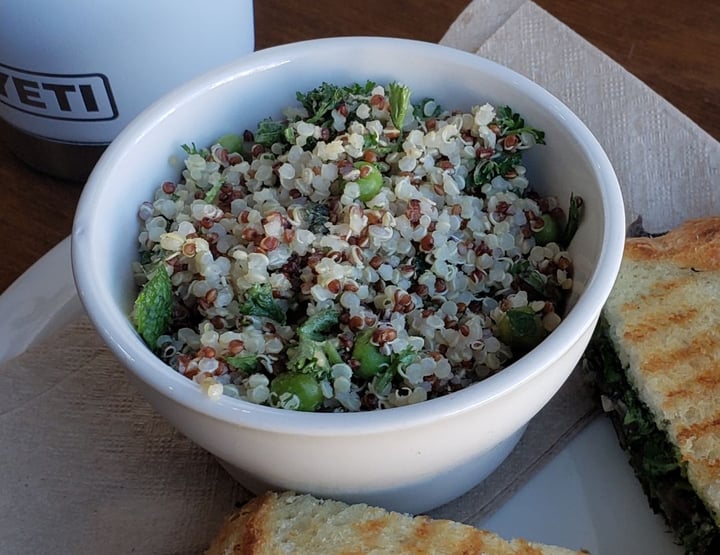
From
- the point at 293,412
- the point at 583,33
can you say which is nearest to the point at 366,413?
the point at 293,412

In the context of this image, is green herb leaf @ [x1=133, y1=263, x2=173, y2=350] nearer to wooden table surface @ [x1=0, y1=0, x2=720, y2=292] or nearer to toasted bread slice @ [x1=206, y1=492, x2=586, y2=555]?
toasted bread slice @ [x1=206, y1=492, x2=586, y2=555]

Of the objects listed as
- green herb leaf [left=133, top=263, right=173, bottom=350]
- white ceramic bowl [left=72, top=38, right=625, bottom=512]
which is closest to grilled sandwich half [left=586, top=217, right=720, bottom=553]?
white ceramic bowl [left=72, top=38, right=625, bottom=512]

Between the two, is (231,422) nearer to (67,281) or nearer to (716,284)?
(67,281)

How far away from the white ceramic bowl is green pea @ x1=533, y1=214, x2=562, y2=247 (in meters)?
0.03

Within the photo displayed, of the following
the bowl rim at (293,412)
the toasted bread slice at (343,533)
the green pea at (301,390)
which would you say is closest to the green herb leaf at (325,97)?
the bowl rim at (293,412)

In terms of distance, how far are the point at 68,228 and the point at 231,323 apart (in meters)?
0.74

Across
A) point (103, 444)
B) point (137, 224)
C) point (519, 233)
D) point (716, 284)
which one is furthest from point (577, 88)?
point (103, 444)

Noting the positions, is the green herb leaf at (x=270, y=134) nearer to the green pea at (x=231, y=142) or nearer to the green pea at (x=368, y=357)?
the green pea at (x=231, y=142)

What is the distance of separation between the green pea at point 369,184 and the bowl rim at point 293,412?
25 centimetres

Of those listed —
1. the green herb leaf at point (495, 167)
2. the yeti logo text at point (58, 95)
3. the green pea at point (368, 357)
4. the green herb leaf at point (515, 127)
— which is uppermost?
the green herb leaf at point (515, 127)

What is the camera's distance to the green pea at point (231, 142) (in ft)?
3.91

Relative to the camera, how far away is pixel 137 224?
1.14 meters

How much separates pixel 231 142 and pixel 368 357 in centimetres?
40

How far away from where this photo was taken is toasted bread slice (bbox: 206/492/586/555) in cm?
103
